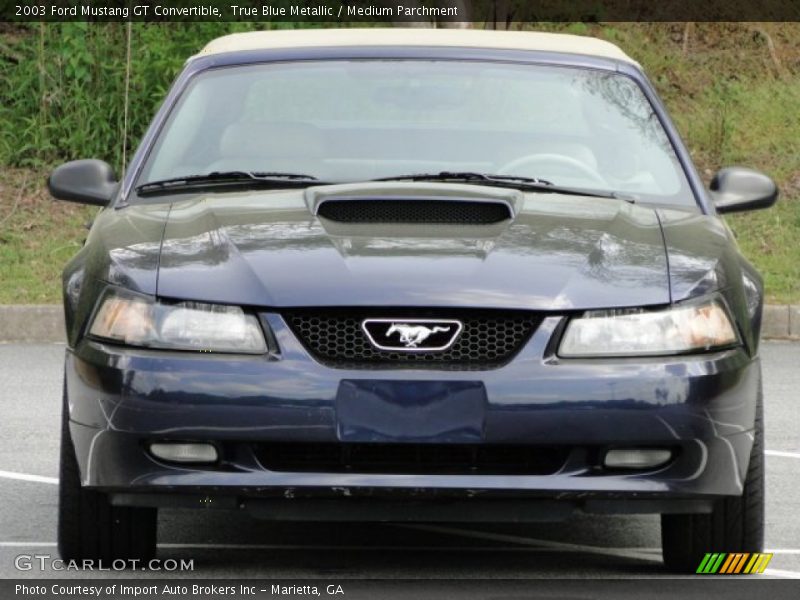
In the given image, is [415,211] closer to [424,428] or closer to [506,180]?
[506,180]

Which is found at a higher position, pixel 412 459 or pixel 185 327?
pixel 185 327

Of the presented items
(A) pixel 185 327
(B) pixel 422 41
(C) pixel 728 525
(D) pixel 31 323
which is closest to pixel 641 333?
(C) pixel 728 525

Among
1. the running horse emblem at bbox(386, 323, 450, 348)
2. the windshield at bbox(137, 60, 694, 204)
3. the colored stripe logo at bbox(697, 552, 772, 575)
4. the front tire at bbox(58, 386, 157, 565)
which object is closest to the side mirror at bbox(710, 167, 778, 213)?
the windshield at bbox(137, 60, 694, 204)

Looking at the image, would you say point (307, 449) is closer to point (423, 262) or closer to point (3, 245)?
point (423, 262)

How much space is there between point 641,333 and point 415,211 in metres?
0.83

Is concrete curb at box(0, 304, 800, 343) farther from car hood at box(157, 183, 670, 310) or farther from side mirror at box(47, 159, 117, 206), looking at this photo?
car hood at box(157, 183, 670, 310)

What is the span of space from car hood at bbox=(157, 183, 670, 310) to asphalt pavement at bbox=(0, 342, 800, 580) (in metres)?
0.90

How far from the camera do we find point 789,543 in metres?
6.21

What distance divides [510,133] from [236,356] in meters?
1.71

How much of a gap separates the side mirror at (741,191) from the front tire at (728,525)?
97cm

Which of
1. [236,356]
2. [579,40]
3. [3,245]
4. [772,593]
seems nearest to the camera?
[236,356]

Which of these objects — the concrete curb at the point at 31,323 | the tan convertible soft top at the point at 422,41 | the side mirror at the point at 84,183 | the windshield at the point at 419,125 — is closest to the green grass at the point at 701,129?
the concrete curb at the point at 31,323

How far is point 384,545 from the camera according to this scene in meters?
6.03

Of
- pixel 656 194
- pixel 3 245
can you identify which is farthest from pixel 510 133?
pixel 3 245
